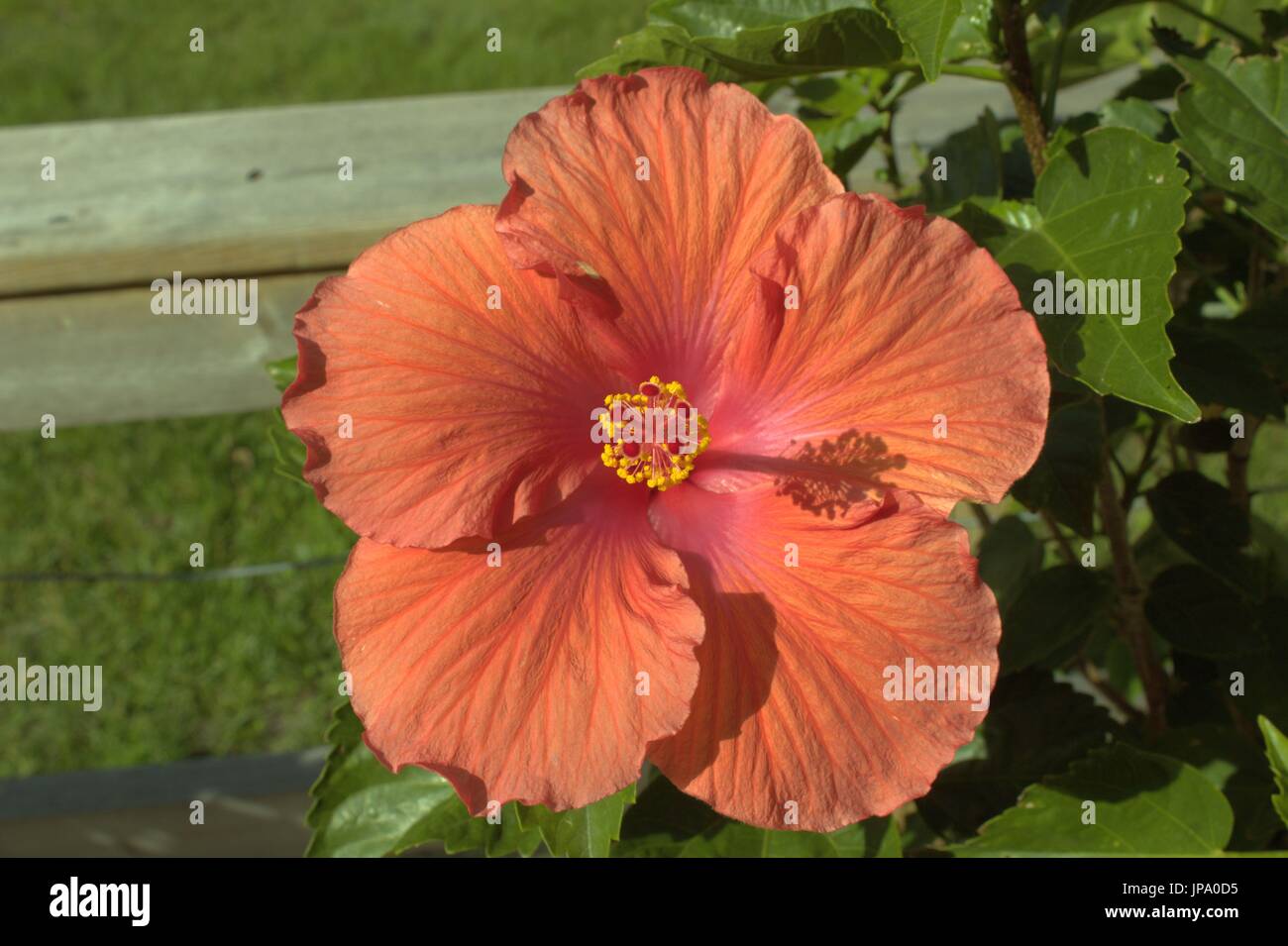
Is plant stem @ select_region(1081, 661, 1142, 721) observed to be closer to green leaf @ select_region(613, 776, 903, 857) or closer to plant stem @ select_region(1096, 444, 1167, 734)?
plant stem @ select_region(1096, 444, 1167, 734)

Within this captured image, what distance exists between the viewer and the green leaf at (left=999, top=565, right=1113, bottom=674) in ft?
4.51

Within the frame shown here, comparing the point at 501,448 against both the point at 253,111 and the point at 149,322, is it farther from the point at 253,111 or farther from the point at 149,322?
the point at 253,111

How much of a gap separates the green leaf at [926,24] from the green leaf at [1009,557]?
0.79m

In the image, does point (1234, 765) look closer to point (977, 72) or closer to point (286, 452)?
point (977, 72)

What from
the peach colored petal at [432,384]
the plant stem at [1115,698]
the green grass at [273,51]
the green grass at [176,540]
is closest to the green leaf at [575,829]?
the peach colored petal at [432,384]

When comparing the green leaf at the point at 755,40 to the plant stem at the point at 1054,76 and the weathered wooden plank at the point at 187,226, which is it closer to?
the plant stem at the point at 1054,76

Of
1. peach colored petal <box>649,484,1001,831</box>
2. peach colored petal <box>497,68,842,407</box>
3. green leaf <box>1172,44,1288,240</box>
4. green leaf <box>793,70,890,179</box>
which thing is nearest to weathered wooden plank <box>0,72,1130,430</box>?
green leaf <box>793,70,890,179</box>

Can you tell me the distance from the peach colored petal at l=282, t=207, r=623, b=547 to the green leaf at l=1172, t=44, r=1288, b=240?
2.12 ft

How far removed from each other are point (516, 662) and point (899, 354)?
0.41 m


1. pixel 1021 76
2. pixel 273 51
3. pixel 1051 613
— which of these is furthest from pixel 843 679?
pixel 273 51

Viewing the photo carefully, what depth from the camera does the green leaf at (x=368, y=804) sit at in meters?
1.30

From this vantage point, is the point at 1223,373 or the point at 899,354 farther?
the point at 1223,373

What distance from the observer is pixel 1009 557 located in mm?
1619
